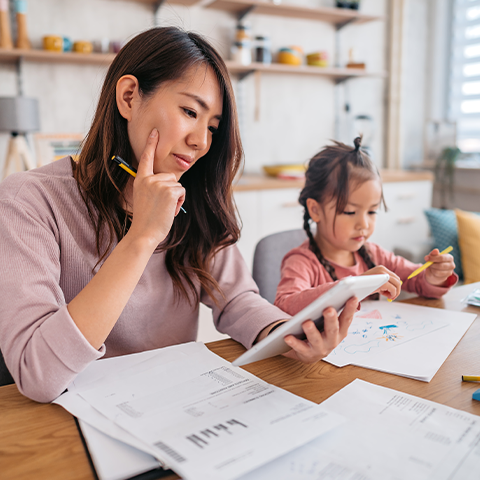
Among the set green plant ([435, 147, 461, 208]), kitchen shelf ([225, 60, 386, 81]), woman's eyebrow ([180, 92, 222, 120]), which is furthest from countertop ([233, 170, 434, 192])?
woman's eyebrow ([180, 92, 222, 120])

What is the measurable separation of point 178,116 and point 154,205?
8.8 inches

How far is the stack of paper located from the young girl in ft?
0.51

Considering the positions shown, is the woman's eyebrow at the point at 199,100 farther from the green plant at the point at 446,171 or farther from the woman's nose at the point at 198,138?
the green plant at the point at 446,171

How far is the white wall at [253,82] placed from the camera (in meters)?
2.57

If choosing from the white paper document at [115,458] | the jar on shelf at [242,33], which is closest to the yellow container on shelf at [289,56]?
the jar on shelf at [242,33]

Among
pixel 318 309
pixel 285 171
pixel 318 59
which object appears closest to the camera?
pixel 318 309

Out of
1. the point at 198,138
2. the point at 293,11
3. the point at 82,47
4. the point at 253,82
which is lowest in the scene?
the point at 198,138

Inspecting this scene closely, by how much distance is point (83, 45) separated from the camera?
2.44m

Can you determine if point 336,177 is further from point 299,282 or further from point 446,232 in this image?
point 446,232

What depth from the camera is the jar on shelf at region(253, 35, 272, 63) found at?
9.57 ft

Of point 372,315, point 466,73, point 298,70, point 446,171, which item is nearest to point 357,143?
point 372,315

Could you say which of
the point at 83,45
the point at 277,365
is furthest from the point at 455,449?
the point at 83,45

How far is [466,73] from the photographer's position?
3.44 meters

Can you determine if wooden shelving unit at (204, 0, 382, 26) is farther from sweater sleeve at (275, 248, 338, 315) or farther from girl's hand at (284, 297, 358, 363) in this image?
girl's hand at (284, 297, 358, 363)
